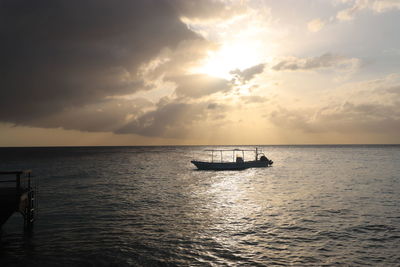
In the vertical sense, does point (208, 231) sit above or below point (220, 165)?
below

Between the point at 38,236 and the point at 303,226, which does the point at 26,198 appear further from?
the point at 303,226

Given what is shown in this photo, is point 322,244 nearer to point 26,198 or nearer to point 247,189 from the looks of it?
point 26,198

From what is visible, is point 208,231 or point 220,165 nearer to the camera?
point 208,231

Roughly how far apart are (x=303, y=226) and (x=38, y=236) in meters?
21.9

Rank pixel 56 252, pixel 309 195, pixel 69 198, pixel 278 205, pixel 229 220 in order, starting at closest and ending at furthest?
1. pixel 56 252
2. pixel 229 220
3. pixel 278 205
4. pixel 69 198
5. pixel 309 195

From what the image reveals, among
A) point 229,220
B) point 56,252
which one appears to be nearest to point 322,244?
point 229,220

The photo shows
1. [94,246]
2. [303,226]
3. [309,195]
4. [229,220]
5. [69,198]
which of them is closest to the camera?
[94,246]

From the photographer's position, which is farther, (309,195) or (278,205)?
(309,195)

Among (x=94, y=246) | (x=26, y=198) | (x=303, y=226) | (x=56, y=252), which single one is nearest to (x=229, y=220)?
(x=303, y=226)

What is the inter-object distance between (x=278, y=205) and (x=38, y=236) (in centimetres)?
2534

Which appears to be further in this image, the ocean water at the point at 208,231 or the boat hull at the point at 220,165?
A: the boat hull at the point at 220,165

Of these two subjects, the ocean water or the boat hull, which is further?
the boat hull

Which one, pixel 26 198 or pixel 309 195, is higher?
pixel 26 198

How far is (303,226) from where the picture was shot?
2411cm
